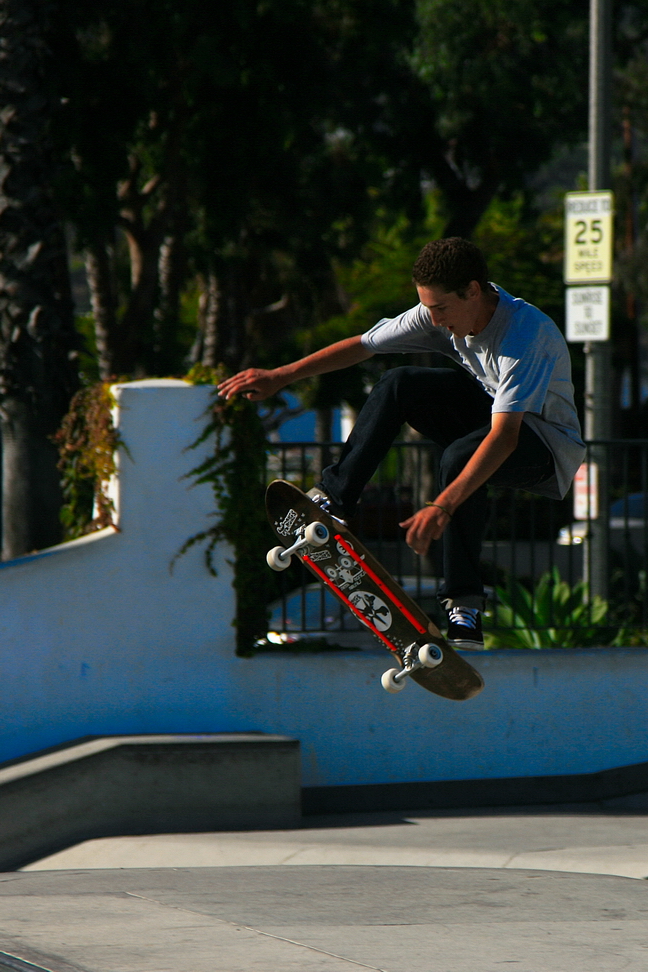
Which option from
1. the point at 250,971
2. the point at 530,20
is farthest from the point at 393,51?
the point at 250,971

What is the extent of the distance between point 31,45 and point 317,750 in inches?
222

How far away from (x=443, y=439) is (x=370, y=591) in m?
0.70

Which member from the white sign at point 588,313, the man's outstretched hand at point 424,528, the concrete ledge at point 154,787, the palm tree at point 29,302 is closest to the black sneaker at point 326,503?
the man's outstretched hand at point 424,528

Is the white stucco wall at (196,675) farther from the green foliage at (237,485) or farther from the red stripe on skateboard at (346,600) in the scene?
the red stripe on skateboard at (346,600)

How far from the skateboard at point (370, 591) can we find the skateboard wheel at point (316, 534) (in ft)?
0.20

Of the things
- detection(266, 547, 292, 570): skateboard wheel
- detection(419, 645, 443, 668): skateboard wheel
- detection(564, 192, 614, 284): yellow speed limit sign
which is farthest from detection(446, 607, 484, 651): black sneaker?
detection(564, 192, 614, 284): yellow speed limit sign

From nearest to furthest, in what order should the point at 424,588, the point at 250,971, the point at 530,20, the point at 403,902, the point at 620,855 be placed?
the point at 250,971, the point at 403,902, the point at 620,855, the point at 424,588, the point at 530,20

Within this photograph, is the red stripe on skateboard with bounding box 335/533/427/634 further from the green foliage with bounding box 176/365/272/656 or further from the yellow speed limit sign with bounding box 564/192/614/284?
the yellow speed limit sign with bounding box 564/192/614/284

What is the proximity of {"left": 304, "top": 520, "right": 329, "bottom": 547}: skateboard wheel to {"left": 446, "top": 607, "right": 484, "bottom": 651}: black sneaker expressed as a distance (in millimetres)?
560

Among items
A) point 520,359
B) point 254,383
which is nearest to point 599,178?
point 254,383

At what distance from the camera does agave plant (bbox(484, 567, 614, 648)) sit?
24.3 ft

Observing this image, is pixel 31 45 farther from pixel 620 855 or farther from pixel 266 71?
pixel 620 855

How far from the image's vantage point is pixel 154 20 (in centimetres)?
1262

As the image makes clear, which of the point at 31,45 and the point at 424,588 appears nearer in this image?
the point at 424,588
